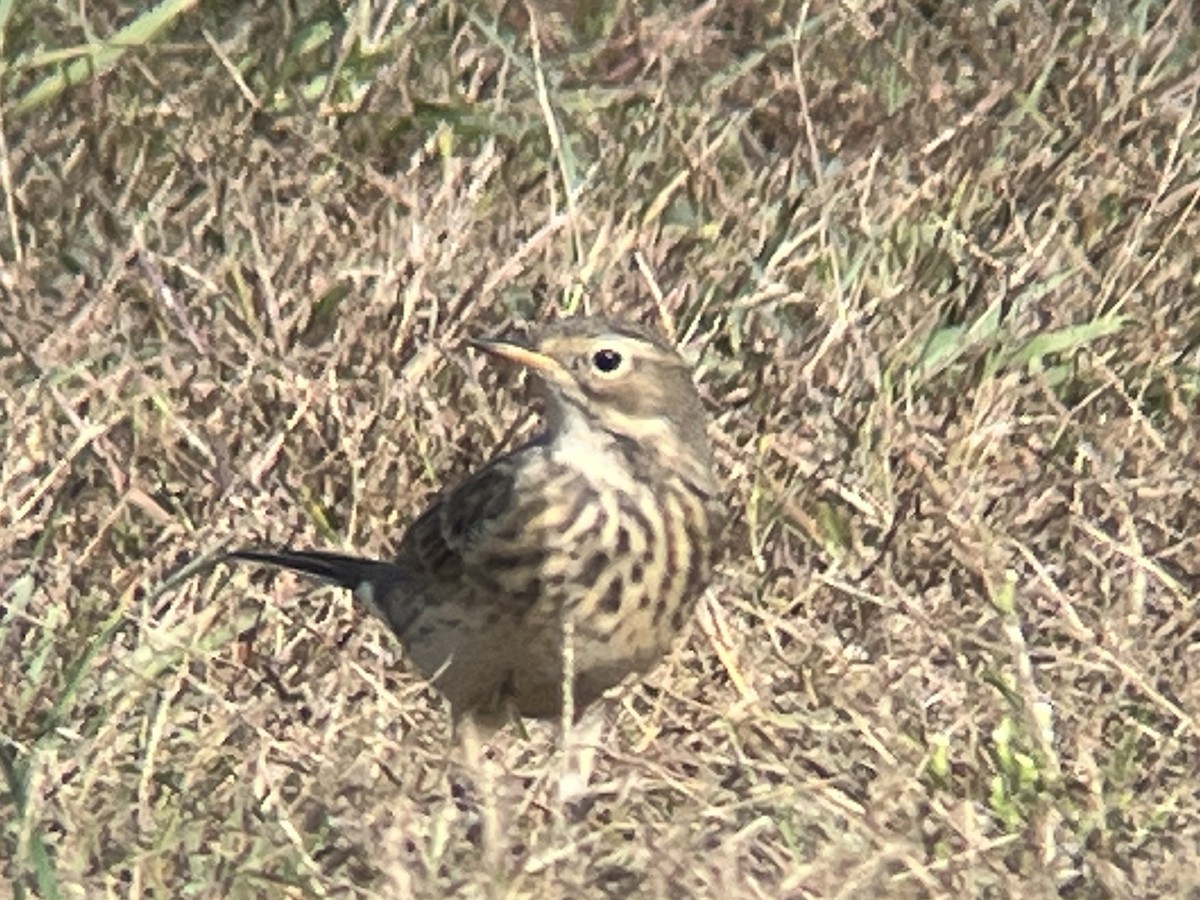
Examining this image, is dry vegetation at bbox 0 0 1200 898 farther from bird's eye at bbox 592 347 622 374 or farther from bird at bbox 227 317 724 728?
bird's eye at bbox 592 347 622 374

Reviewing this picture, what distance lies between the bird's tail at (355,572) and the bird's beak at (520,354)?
46cm

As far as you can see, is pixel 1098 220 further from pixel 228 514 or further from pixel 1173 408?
pixel 228 514

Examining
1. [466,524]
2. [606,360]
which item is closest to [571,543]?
[466,524]

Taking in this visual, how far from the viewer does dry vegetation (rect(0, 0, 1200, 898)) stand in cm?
561

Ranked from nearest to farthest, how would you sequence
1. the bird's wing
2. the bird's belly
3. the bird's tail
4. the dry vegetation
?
the dry vegetation, the bird's belly, the bird's wing, the bird's tail

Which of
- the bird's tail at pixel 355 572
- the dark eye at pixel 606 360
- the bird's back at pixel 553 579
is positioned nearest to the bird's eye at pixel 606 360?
the dark eye at pixel 606 360

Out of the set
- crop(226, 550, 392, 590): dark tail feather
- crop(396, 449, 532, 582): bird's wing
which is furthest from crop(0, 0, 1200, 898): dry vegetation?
crop(396, 449, 532, 582): bird's wing

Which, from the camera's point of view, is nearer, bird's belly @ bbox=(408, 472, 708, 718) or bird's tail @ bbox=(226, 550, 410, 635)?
bird's belly @ bbox=(408, 472, 708, 718)

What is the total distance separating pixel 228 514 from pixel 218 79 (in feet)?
5.85

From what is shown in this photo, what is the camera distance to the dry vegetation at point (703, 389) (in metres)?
5.61

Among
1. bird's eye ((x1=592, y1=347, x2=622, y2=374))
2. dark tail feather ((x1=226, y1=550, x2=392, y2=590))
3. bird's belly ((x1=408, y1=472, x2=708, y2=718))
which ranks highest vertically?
bird's eye ((x1=592, y1=347, x2=622, y2=374))

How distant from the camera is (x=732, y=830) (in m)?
5.66

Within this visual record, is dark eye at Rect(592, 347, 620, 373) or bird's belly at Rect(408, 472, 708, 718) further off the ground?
dark eye at Rect(592, 347, 620, 373)

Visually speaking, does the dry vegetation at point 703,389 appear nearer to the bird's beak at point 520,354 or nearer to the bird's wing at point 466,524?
the bird's wing at point 466,524
